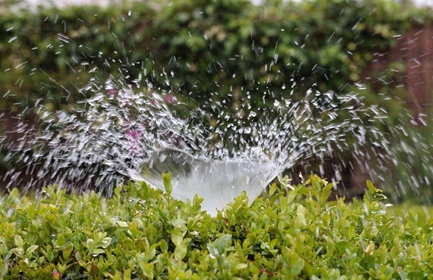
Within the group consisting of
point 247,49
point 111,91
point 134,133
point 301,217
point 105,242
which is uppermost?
point 247,49

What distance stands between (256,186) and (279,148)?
2.18 metres

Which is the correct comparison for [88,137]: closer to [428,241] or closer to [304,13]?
[304,13]

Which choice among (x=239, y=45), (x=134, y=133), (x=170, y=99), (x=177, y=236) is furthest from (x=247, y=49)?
(x=177, y=236)

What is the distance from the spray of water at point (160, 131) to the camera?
510 centimetres

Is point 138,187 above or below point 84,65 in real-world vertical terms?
below

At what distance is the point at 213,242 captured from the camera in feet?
5.13

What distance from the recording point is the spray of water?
16.7 feet

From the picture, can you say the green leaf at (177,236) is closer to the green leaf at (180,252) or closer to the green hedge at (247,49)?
the green leaf at (180,252)

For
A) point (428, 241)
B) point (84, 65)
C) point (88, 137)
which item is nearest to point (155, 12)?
point (84, 65)

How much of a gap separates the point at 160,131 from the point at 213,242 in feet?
11.7

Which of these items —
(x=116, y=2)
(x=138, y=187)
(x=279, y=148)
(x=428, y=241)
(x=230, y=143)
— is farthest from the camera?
(x=116, y=2)

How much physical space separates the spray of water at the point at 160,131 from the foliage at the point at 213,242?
2.93 m

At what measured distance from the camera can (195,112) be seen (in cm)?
530

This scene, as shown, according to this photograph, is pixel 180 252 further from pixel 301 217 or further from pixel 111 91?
pixel 111 91
